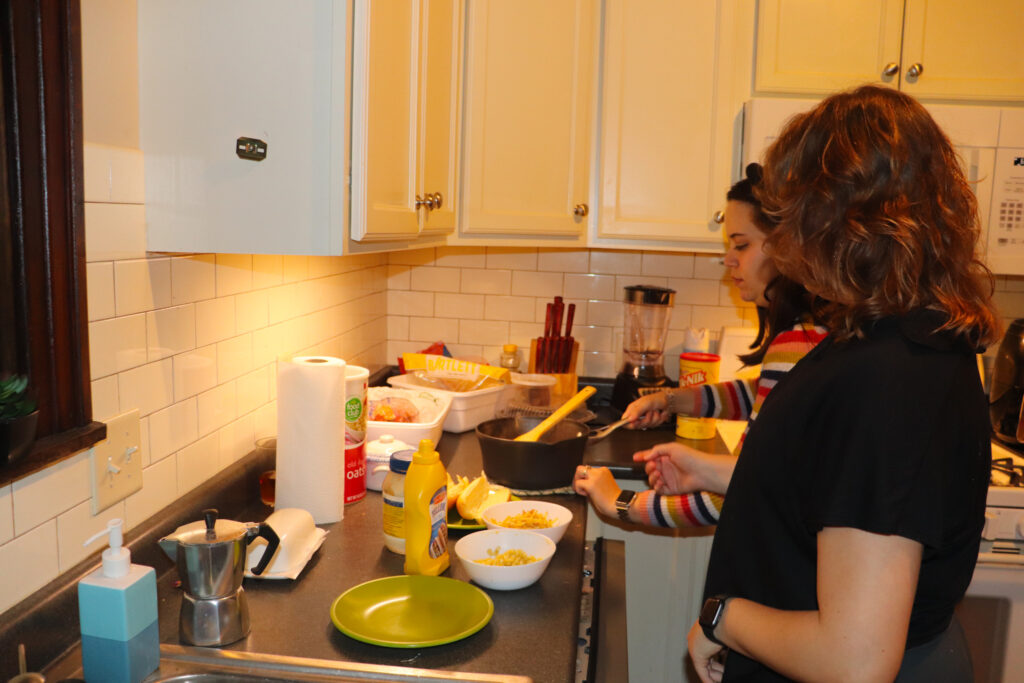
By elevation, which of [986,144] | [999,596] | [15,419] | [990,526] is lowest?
[999,596]

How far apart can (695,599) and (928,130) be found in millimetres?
1665

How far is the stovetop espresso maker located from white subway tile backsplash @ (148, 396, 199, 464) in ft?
0.95

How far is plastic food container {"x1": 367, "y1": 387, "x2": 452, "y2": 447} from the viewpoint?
6.52 ft

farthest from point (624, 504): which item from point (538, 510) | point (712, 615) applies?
point (712, 615)

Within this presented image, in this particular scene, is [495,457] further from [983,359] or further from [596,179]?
[983,359]

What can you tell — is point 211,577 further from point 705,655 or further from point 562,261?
point 562,261

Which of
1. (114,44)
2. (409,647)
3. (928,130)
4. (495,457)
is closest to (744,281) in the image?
(495,457)

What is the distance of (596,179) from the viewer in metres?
2.50

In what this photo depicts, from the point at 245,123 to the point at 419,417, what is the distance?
98 centimetres

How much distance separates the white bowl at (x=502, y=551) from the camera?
4.50 ft

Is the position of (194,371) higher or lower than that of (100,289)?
lower

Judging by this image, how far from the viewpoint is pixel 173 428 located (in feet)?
4.89

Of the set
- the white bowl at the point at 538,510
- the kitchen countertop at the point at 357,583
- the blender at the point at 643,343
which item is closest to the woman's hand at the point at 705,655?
the kitchen countertop at the point at 357,583

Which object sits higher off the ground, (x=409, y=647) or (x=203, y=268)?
(x=203, y=268)
